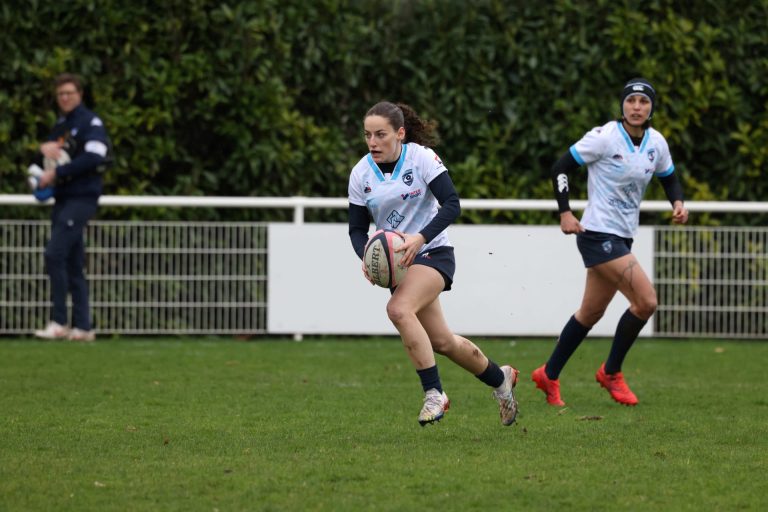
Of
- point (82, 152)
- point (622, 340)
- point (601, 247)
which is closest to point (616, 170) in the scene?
point (601, 247)

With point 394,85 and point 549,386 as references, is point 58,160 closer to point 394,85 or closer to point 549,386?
point 394,85

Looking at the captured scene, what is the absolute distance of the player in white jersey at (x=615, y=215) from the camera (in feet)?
27.8

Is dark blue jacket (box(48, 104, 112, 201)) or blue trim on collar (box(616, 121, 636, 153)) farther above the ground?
blue trim on collar (box(616, 121, 636, 153))

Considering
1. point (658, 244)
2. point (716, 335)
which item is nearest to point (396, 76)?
point (658, 244)

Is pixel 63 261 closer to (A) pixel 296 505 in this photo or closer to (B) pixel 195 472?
(B) pixel 195 472

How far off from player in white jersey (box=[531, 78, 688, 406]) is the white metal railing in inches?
151

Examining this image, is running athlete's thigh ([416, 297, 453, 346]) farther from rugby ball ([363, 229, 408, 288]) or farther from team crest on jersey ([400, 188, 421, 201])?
team crest on jersey ([400, 188, 421, 201])

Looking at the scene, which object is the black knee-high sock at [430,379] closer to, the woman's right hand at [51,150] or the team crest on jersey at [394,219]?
the team crest on jersey at [394,219]

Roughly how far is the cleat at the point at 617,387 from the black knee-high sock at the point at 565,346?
25 centimetres

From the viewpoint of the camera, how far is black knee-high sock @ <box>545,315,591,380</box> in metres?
8.64

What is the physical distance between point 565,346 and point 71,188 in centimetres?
528

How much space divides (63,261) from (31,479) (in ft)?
21.2

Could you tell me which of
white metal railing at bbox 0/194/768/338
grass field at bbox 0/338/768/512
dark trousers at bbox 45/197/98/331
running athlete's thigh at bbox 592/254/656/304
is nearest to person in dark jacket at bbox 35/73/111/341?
dark trousers at bbox 45/197/98/331

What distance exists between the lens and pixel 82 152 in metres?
12.0
